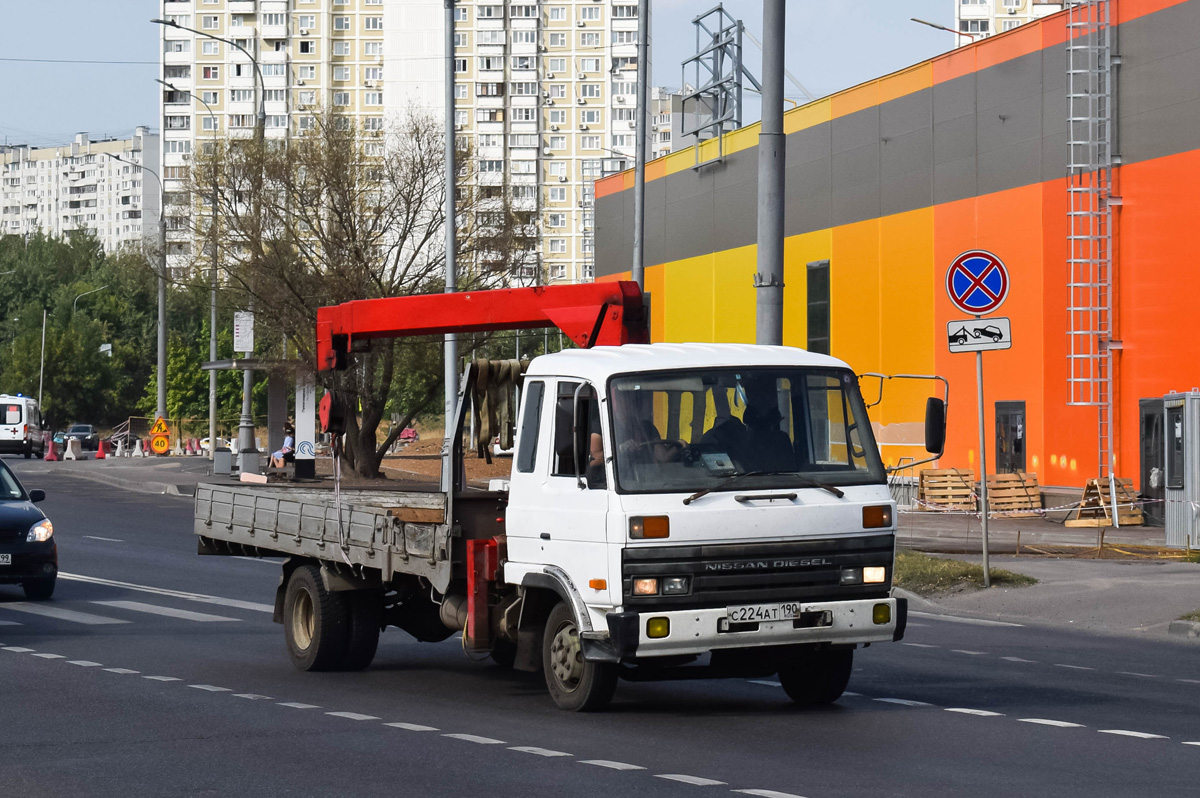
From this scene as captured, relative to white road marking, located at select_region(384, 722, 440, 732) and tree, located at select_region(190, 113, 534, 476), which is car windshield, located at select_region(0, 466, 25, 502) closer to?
white road marking, located at select_region(384, 722, 440, 732)

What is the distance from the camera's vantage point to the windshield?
30.8 feet

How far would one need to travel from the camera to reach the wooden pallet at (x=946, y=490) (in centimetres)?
3309

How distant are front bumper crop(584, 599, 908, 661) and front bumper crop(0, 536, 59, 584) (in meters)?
9.86

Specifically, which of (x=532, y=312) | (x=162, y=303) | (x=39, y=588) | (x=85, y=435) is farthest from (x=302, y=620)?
(x=85, y=435)

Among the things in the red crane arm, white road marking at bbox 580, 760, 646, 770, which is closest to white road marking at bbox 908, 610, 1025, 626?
the red crane arm

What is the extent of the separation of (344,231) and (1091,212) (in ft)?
60.2

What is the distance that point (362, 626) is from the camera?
12047 mm

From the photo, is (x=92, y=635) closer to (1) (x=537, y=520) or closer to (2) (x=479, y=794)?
(1) (x=537, y=520)

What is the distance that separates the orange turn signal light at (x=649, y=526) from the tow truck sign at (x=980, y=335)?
9290mm

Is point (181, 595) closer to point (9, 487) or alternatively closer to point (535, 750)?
point (9, 487)

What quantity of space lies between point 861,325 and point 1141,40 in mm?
10698

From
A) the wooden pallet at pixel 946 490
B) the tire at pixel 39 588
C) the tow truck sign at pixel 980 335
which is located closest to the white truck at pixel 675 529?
the tow truck sign at pixel 980 335

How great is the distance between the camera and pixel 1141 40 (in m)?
29.0

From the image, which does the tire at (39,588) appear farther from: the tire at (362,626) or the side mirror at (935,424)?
the side mirror at (935,424)
